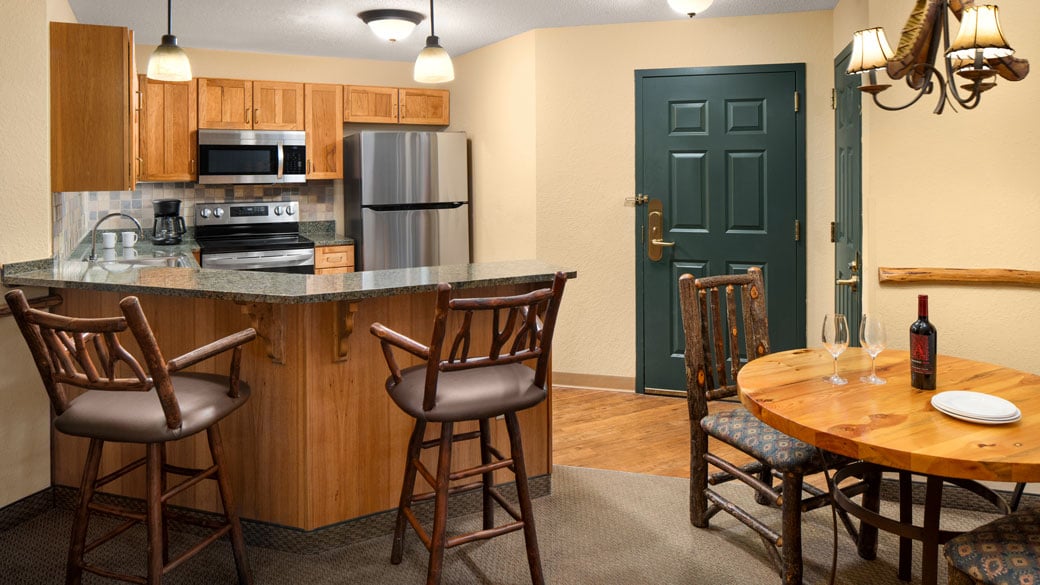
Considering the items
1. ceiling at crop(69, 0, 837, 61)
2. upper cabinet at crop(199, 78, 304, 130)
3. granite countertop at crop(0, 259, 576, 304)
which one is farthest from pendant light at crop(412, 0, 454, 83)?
upper cabinet at crop(199, 78, 304, 130)

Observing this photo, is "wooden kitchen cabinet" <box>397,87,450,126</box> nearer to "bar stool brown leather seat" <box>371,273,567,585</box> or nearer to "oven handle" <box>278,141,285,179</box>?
"oven handle" <box>278,141,285,179</box>

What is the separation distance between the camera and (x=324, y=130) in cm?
569

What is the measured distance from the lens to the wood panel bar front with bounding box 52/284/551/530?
8.43ft

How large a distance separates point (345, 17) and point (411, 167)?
1202 mm

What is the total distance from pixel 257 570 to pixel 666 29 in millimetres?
3654

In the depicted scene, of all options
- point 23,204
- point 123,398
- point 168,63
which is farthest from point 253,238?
point 123,398

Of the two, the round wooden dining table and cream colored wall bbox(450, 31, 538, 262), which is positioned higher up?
cream colored wall bbox(450, 31, 538, 262)

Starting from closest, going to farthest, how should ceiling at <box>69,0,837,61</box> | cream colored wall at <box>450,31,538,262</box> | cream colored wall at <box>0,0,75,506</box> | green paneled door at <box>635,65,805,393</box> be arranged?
cream colored wall at <box>0,0,75,506</box> < ceiling at <box>69,0,837,61</box> < green paneled door at <box>635,65,805,393</box> < cream colored wall at <box>450,31,538,262</box>

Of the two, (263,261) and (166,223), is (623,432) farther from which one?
(166,223)

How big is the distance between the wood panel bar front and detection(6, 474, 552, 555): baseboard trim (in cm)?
3

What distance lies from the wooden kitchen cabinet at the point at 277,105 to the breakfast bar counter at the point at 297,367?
112 inches

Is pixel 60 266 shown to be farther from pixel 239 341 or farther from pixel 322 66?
pixel 322 66

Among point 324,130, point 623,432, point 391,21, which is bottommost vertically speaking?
point 623,432

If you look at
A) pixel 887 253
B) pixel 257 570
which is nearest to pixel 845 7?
pixel 887 253
